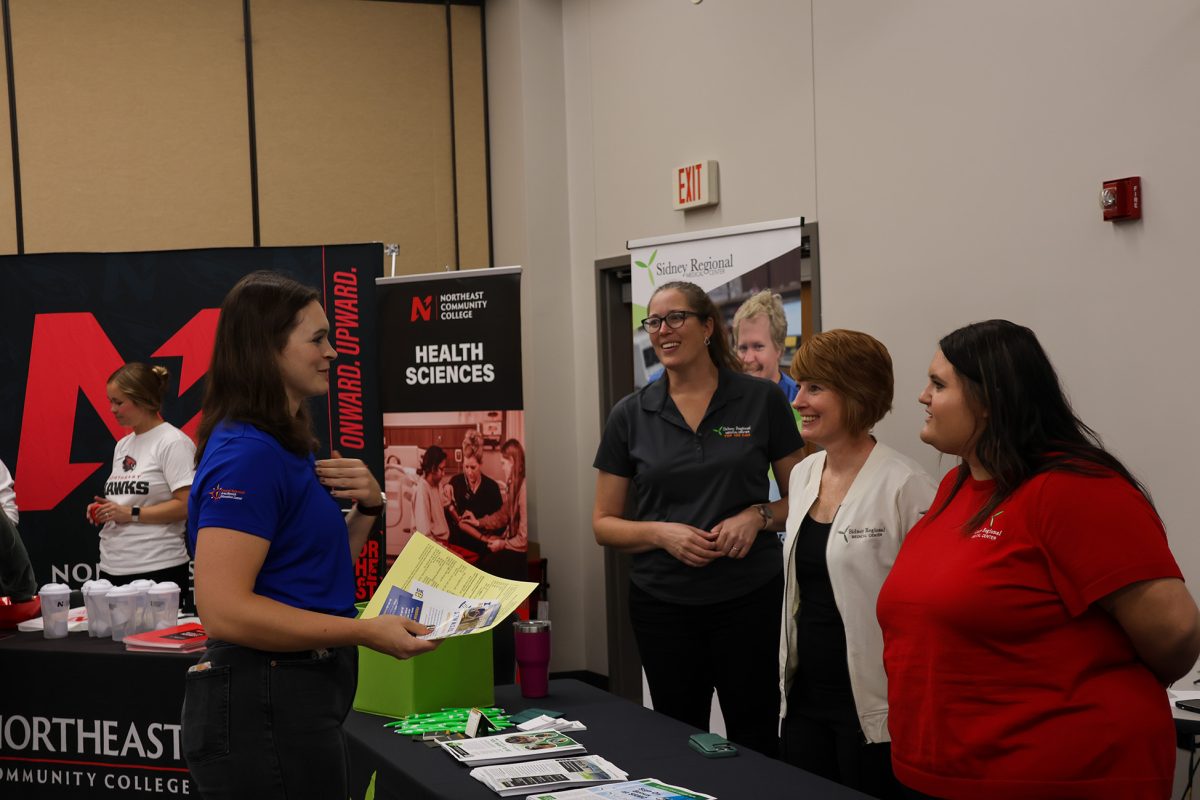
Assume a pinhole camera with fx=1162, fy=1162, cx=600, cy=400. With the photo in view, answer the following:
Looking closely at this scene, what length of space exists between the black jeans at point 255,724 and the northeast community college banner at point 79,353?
11.4 feet

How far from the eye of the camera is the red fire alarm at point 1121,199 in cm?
311

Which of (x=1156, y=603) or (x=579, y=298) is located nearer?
(x=1156, y=603)

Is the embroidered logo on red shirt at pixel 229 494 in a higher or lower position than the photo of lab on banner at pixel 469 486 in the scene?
higher

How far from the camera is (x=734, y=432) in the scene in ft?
10.1

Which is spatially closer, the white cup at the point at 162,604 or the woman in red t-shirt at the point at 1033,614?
the woman in red t-shirt at the point at 1033,614

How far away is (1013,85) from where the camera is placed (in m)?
Result: 3.51

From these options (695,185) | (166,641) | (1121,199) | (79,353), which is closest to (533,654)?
(166,641)

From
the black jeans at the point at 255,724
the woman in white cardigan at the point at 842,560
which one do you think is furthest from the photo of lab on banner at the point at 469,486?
the black jeans at the point at 255,724

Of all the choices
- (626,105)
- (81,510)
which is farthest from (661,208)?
(81,510)

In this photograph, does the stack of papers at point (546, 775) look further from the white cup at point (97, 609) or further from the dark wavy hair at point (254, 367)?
the white cup at point (97, 609)

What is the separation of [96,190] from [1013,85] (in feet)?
14.4

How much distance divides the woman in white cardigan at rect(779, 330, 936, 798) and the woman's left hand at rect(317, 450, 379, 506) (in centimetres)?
96

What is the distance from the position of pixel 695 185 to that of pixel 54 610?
9.99ft

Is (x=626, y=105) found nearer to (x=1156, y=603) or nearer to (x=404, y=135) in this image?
(x=404, y=135)
